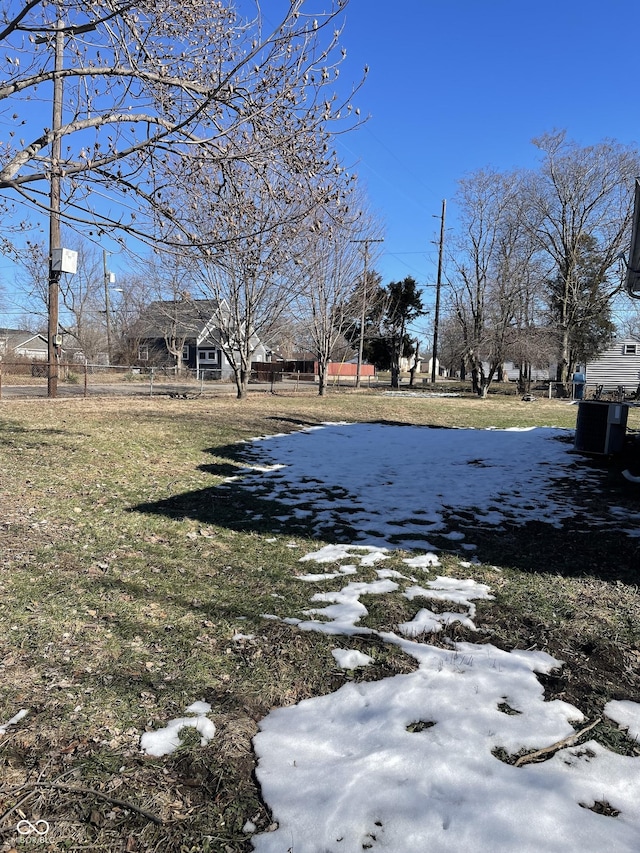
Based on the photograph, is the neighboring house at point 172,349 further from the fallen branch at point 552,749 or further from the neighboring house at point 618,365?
the fallen branch at point 552,749

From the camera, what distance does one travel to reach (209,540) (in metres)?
4.91

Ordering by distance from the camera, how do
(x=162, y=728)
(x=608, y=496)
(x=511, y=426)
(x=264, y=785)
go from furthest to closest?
(x=511, y=426), (x=608, y=496), (x=162, y=728), (x=264, y=785)

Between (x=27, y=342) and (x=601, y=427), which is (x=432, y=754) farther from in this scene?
(x=27, y=342)

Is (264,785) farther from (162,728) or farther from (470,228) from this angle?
(470,228)

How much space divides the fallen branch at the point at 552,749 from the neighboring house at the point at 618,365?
42193mm

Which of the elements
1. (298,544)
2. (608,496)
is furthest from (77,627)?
(608,496)

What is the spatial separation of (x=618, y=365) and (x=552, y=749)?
44.2 meters

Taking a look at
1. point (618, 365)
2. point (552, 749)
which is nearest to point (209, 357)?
point (618, 365)

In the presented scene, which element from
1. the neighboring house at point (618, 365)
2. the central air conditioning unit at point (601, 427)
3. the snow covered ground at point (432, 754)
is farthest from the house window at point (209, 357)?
the snow covered ground at point (432, 754)

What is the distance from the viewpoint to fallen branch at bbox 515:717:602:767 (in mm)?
2098

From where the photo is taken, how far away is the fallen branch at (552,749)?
6.88 ft

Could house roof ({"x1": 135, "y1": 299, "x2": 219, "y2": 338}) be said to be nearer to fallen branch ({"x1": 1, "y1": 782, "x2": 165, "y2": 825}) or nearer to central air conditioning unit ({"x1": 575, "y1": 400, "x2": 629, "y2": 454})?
central air conditioning unit ({"x1": 575, "y1": 400, "x2": 629, "y2": 454})

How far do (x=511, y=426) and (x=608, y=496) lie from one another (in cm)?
912

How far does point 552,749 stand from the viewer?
2172 millimetres
